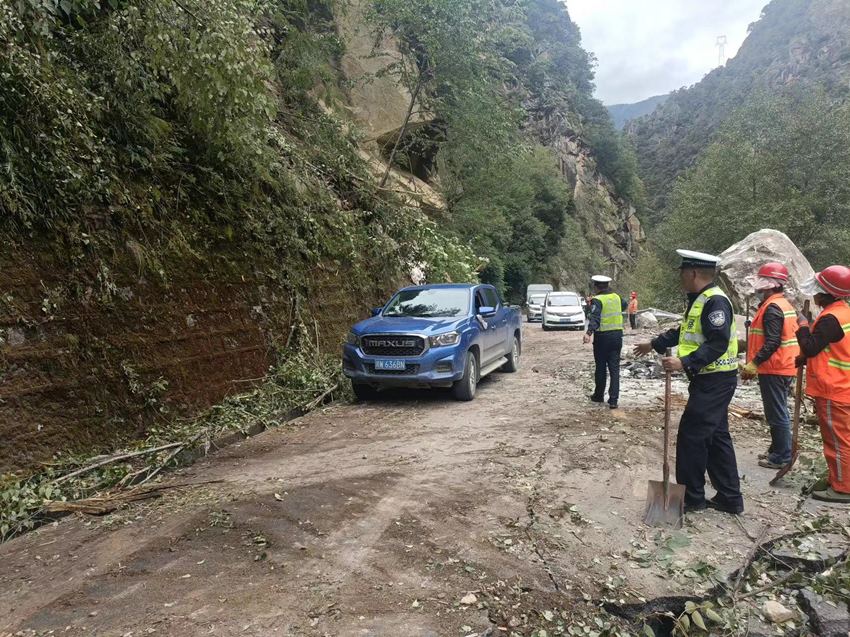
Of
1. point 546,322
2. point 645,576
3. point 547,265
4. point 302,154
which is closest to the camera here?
point 645,576

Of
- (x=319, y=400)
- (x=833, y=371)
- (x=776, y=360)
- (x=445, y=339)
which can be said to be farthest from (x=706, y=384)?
(x=319, y=400)

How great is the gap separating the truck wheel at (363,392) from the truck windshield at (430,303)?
Answer: 1.30 metres

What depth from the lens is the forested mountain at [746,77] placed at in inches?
2889

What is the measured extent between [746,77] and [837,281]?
103m

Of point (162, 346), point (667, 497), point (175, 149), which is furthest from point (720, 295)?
point (175, 149)

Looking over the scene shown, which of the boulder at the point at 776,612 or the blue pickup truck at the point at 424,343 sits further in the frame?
the blue pickup truck at the point at 424,343

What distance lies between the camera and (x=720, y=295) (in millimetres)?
3971

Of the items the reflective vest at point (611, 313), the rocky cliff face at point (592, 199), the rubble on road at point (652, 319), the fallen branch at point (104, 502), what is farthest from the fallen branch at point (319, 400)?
the rocky cliff face at point (592, 199)

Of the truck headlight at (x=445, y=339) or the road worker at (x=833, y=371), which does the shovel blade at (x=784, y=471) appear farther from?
the truck headlight at (x=445, y=339)

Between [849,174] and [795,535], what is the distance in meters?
31.3

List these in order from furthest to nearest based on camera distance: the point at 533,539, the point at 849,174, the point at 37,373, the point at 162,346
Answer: the point at 849,174, the point at 162,346, the point at 37,373, the point at 533,539

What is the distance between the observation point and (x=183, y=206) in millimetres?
7160

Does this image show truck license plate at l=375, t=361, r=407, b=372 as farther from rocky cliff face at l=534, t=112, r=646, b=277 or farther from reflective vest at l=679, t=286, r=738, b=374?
rocky cliff face at l=534, t=112, r=646, b=277

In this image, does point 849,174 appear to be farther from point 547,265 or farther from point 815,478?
point 815,478
